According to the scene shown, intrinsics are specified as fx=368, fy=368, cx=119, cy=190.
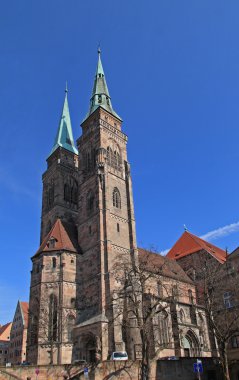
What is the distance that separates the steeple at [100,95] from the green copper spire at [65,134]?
7456mm

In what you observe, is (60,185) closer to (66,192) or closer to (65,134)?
(66,192)

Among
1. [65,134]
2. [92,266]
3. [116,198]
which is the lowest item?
[92,266]

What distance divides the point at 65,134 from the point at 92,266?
29.1 meters

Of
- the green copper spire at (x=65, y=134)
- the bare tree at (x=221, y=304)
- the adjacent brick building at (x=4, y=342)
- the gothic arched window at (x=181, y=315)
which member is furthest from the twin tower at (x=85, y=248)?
the adjacent brick building at (x=4, y=342)

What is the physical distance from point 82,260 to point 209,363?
59.2 feet

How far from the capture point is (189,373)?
27.2 m

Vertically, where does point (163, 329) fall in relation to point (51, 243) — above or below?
below

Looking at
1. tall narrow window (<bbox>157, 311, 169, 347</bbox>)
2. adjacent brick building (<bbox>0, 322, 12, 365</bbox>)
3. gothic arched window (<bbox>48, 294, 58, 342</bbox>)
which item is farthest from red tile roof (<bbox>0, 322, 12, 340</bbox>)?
tall narrow window (<bbox>157, 311, 169, 347</bbox>)

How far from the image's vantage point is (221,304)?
119 feet

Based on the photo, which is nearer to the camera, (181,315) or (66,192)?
(181,315)

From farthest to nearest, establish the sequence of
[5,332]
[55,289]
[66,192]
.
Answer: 1. [5,332]
2. [66,192]
3. [55,289]

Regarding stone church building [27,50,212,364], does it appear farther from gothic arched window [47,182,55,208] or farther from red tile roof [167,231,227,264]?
red tile roof [167,231,227,264]

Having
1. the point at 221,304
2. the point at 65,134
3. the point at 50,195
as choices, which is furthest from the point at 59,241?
the point at 65,134

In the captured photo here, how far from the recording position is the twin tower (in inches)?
1398
